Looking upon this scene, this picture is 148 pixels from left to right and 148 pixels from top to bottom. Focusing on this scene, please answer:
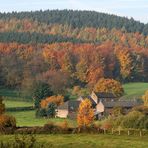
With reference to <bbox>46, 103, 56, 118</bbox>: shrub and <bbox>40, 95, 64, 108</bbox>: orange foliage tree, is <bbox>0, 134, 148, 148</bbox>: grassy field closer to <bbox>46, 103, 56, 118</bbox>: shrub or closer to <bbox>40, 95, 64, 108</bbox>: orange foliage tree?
<bbox>46, 103, 56, 118</bbox>: shrub

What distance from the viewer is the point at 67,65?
14912cm

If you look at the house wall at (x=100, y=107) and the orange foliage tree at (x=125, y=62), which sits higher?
the orange foliage tree at (x=125, y=62)

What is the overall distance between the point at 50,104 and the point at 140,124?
1359 inches

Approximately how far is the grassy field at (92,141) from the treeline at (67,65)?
73081mm

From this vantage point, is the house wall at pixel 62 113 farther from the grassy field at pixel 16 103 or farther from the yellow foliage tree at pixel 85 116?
the yellow foliage tree at pixel 85 116

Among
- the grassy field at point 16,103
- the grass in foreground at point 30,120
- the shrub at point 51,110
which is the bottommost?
the grass in foreground at point 30,120

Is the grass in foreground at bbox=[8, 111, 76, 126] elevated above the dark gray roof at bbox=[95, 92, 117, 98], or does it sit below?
below

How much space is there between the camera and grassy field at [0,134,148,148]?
122ft

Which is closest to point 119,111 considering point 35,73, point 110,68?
point 35,73

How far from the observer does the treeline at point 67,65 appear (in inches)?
5153

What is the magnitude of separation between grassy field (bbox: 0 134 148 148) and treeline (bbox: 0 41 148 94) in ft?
240

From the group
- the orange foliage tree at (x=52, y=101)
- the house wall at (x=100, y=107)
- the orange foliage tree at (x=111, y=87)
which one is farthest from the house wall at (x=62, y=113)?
the orange foliage tree at (x=111, y=87)

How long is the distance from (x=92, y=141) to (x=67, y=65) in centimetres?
10965

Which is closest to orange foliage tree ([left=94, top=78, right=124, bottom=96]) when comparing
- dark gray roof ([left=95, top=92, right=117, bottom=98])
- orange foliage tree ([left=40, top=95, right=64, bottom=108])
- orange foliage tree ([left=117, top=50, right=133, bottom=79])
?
dark gray roof ([left=95, top=92, right=117, bottom=98])
